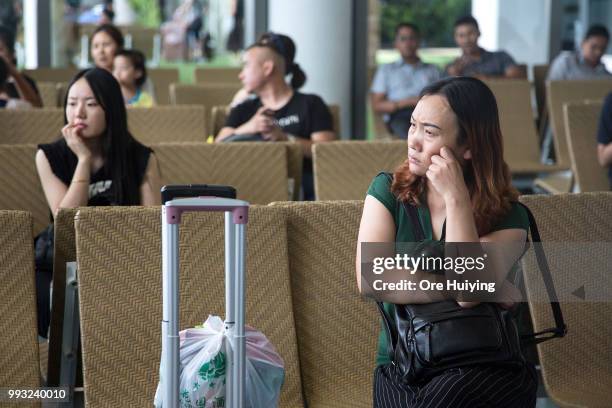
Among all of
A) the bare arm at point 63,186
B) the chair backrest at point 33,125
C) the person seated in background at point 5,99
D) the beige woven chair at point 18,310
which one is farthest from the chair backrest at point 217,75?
the beige woven chair at point 18,310

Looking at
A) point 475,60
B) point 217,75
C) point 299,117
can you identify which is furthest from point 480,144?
point 217,75

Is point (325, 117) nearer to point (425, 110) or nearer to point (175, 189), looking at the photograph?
point (425, 110)

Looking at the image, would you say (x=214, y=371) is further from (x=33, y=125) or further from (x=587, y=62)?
(x=587, y=62)

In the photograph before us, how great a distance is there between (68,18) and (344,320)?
8413 millimetres

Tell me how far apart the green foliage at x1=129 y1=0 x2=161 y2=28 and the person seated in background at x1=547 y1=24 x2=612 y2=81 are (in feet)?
18.6

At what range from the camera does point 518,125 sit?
22.8 feet

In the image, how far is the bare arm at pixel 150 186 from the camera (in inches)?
154

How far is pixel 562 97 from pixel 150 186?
3743 millimetres

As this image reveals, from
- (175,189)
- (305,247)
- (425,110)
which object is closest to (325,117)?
(305,247)

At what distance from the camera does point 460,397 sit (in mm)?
2551

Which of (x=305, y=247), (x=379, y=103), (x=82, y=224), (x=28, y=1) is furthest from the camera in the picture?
(x=28, y=1)

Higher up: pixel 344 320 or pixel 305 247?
pixel 305 247

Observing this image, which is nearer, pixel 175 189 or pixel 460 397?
pixel 175 189

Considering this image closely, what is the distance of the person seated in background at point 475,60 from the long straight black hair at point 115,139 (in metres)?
4.87
